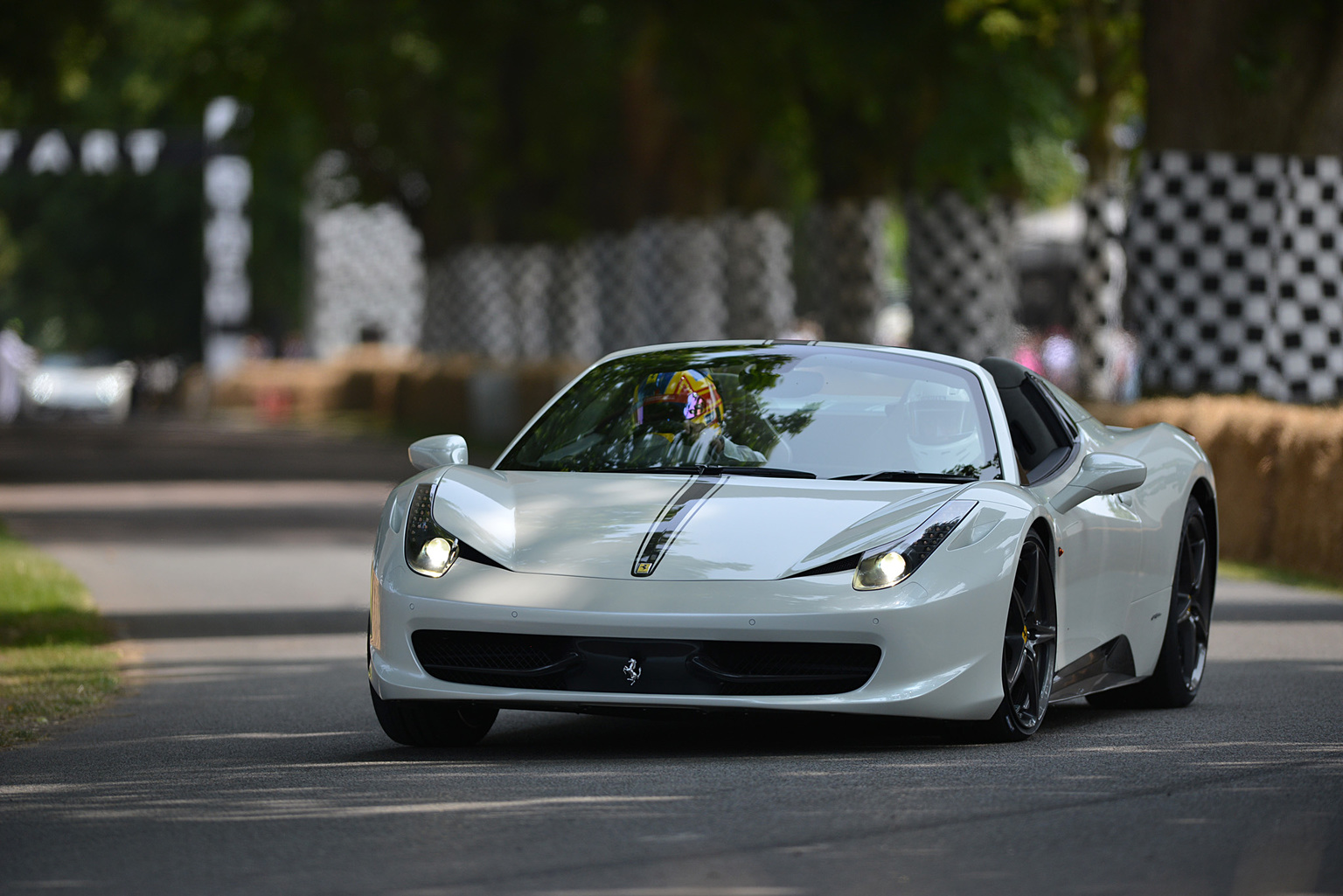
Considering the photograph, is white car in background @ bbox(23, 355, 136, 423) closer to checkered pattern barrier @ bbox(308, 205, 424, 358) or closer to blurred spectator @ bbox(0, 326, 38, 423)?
blurred spectator @ bbox(0, 326, 38, 423)

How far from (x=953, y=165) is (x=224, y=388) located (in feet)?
127

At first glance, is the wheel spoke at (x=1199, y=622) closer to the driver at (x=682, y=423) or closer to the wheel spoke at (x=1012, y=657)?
the wheel spoke at (x=1012, y=657)

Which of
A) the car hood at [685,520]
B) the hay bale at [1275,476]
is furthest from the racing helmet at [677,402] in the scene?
the hay bale at [1275,476]

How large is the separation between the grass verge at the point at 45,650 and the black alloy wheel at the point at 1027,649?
3342 mm

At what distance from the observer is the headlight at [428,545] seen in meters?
7.18

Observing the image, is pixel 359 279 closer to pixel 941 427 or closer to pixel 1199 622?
pixel 1199 622

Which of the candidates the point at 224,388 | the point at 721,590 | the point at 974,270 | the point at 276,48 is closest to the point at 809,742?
the point at 721,590

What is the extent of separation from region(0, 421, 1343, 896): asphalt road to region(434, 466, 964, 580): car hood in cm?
61

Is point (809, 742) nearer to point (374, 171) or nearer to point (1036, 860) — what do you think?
point (1036, 860)

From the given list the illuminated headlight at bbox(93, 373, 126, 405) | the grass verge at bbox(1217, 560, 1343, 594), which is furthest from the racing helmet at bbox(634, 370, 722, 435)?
the illuminated headlight at bbox(93, 373, 126, 405)

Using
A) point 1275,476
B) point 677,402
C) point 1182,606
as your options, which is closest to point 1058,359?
point 1275,476

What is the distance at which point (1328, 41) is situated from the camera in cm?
1734

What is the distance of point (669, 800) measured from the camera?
629 centimetres

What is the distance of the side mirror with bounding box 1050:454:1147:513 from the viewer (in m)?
7.83
